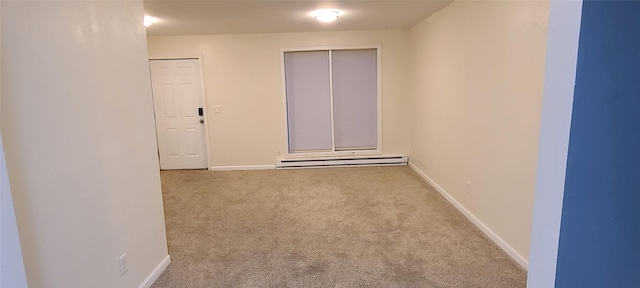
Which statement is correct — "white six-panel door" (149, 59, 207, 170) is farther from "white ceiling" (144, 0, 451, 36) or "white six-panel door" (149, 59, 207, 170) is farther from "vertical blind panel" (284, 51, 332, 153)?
"vertical blind panel" (284, 51, 332, 153)

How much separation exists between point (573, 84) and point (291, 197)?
3.64 m

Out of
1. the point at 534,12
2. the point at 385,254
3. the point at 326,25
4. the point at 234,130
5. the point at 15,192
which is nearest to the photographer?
the point at 15,192

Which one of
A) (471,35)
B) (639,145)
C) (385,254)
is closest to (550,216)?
(639,145)

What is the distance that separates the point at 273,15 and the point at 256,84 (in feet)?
5.44

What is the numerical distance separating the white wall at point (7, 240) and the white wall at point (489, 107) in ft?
8.25

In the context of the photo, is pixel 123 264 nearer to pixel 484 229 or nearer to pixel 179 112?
pixel 484 229

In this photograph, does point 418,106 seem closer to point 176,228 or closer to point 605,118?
point 176,228

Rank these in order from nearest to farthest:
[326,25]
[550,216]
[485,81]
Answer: [550,216]
[485,81]
[326,25]

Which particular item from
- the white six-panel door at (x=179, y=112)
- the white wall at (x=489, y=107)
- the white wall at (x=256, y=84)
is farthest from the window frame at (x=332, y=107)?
the white six-panel door at (x=179, y=112)

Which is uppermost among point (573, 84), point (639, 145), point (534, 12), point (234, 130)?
point (534, 12)

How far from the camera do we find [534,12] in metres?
2.20

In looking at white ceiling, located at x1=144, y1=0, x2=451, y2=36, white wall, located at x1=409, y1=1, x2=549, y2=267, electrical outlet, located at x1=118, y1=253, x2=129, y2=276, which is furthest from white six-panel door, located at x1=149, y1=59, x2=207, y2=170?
electrical outlet, located at x1=118, y1=253, x2=129, y2=276

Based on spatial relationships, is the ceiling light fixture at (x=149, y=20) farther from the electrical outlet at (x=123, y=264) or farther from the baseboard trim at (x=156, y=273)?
the electrical outlet at (x=123, y=264)

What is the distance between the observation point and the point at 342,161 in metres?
5.62
